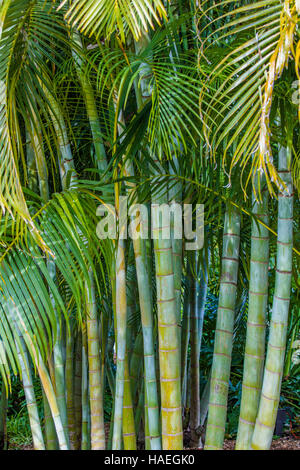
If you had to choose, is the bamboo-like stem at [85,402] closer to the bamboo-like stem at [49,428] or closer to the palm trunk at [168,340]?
the bamboo-like stem at [49,428]

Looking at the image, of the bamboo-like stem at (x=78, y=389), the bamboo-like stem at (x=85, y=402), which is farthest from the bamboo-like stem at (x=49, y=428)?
the bamboo-like stem at (x=78, y=389)

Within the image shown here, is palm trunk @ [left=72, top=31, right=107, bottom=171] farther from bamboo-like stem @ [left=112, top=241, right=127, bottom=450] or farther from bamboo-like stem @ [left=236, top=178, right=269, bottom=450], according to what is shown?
bamboo-like stem @ [left=236, top=178, right=269, bottom=450]

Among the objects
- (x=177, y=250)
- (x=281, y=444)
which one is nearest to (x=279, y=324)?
(x=177, y=250)

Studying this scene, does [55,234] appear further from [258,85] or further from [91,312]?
[258,85]

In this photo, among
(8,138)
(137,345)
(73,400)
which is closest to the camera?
(8,138)

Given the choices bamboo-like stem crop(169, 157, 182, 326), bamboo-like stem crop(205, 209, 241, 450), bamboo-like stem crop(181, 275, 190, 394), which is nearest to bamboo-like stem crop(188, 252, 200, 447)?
bamboo-like stem crop(181, 275, 190, 394)

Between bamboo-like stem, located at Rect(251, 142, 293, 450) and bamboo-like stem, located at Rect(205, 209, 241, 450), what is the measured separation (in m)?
0.17

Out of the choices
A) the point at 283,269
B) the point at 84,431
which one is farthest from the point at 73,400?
the point at 283,269

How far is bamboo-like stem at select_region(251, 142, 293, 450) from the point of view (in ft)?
4.80

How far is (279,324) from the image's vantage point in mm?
1479

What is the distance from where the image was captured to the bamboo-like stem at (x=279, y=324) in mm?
1463

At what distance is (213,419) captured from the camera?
1641mm

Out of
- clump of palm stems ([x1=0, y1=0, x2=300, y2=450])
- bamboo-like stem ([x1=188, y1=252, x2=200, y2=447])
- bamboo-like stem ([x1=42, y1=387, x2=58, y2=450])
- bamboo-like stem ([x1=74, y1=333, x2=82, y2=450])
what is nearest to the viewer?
clump of palm stems ([x1=0, y1=0, x2=300, y2=450])

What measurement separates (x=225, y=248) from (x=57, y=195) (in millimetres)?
564
